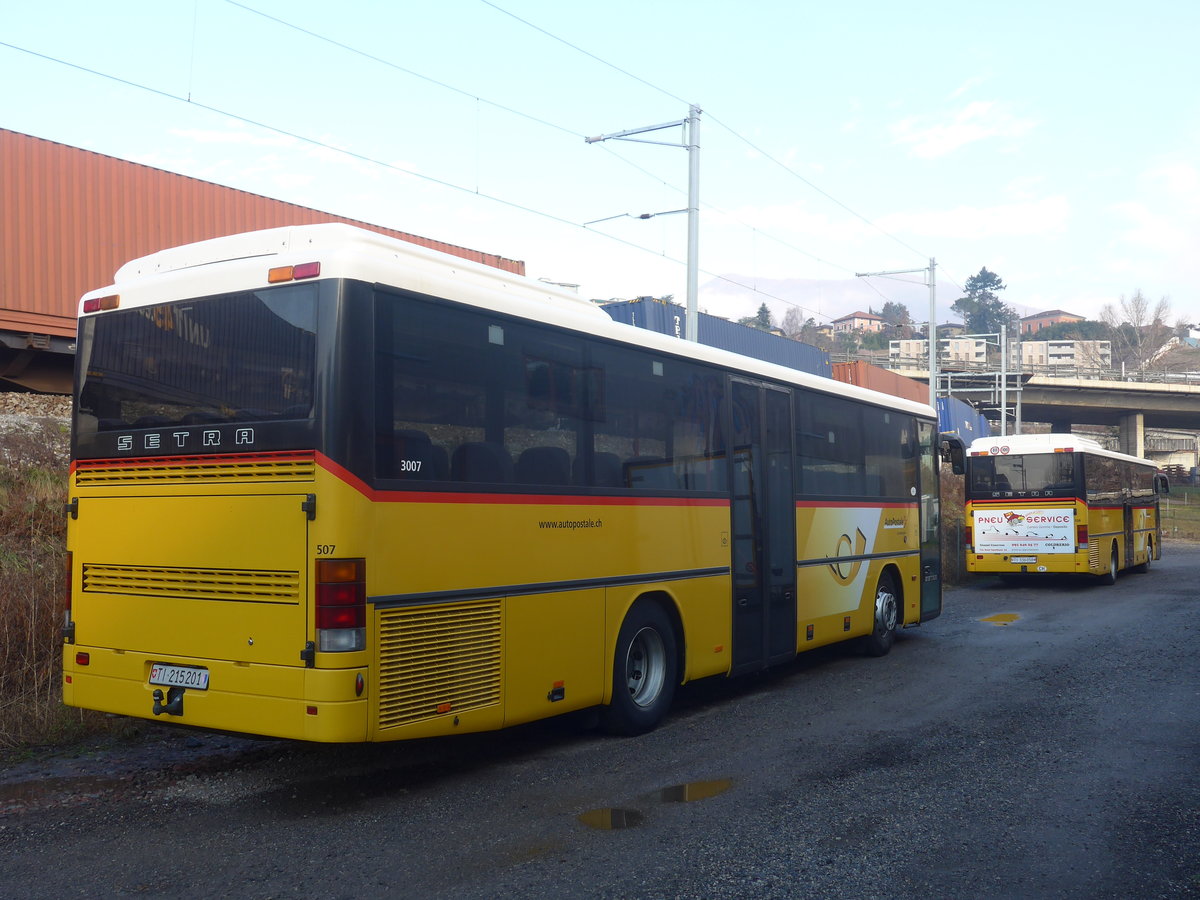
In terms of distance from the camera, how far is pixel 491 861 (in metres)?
5.03

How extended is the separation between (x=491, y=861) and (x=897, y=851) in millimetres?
1901

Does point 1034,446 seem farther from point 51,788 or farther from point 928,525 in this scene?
point 51,788

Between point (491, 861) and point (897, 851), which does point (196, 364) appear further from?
point (897, 851)

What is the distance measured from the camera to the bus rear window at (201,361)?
5.95 m

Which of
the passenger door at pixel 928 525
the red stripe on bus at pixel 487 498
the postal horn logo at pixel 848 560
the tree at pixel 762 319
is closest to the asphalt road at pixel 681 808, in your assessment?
the red stripe on bus at pixel 487 498

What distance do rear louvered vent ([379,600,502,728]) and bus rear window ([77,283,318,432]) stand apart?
1.29m

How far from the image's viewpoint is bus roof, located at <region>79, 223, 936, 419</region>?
19.7 ft

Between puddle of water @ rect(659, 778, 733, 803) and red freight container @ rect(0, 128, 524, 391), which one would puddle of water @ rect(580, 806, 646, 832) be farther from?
red freight container @ rect(0, 128, 524, 391)

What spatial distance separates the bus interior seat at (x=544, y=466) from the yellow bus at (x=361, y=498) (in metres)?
0.02

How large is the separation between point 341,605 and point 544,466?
1836 millimetres

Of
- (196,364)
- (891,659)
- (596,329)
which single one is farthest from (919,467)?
(196,364)

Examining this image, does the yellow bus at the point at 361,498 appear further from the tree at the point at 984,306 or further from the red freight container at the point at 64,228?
the tree at the point at 984,306

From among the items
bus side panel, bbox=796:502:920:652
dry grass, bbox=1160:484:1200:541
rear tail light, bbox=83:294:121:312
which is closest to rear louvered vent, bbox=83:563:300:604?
rear tail light, bbox=83:294:121:312

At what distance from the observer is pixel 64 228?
741 inches
